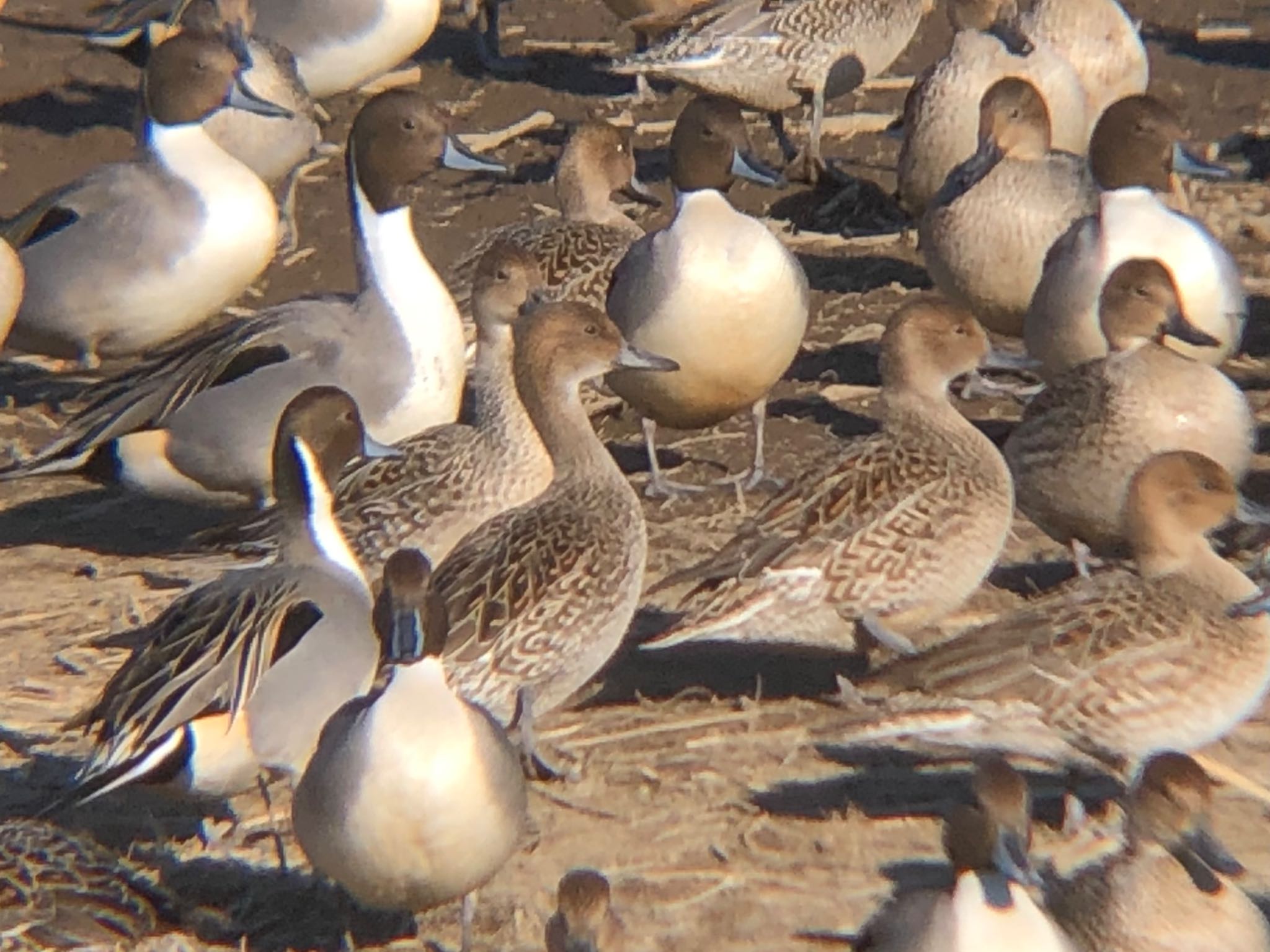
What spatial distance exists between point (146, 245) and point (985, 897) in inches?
185

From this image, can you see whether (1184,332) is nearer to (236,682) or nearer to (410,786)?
(236,682)

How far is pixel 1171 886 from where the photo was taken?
4570 mm

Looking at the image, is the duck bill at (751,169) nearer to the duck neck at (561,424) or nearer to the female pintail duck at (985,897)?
the duck neck at (561,424)

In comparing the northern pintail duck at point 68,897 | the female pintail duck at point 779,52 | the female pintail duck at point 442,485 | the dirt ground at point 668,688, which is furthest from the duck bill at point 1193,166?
the northern pintail duck at point 68,897

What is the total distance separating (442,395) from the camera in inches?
287

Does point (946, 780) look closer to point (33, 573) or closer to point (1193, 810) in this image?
point (1193, 810)

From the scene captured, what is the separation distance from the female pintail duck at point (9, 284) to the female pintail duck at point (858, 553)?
2881 millimetres

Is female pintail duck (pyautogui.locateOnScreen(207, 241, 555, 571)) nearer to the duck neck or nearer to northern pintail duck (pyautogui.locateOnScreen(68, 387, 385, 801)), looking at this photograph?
the duck neck

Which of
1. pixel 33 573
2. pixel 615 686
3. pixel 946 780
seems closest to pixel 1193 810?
pixel 946 780

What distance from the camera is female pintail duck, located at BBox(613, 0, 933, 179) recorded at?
1043cm

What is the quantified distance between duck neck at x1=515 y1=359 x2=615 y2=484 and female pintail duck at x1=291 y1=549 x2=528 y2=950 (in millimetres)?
1371

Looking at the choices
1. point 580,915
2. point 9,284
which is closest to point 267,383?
point 9,284

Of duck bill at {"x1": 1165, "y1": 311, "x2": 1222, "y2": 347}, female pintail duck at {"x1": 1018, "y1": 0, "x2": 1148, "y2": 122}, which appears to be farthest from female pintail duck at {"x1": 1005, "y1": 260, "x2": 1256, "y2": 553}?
female pintail duck at {"x1": 1018, "y1": 0, "x2": 1148, "y2": 122}

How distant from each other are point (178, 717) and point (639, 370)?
2.29 meters
